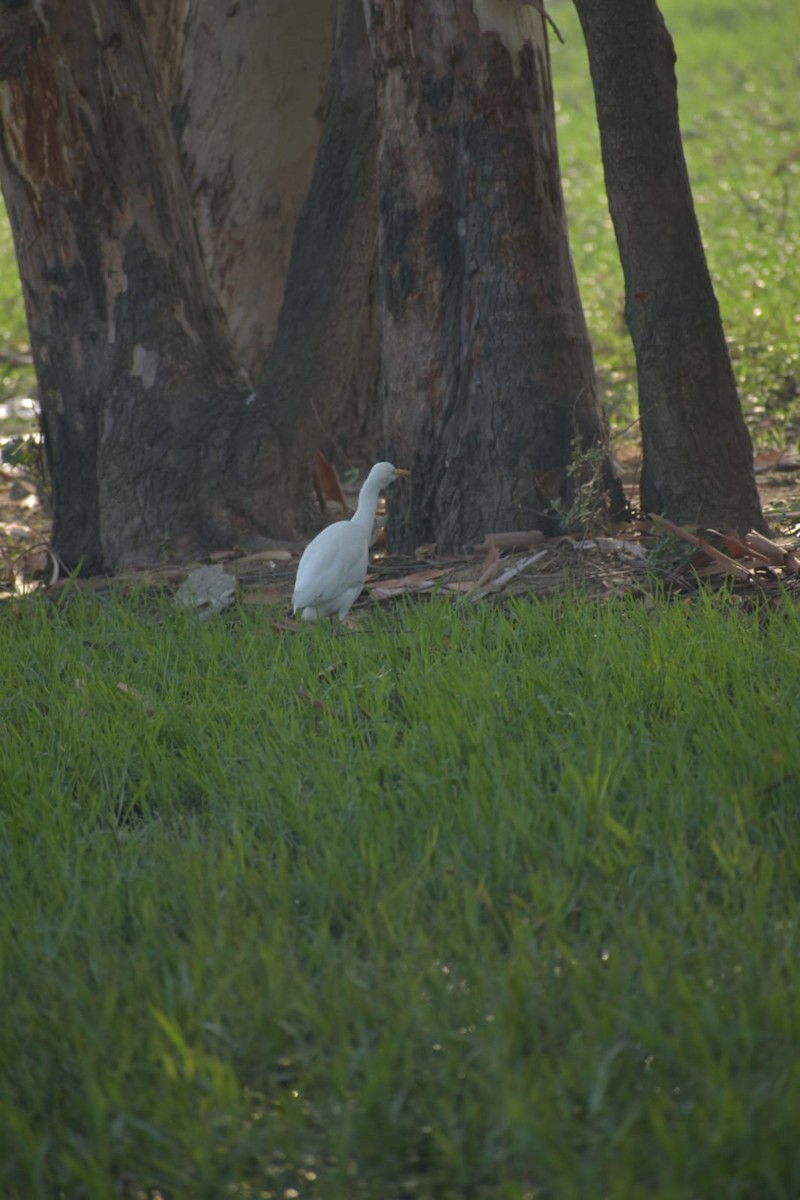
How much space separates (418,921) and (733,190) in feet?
46.4

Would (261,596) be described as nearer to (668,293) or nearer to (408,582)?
(408,582)

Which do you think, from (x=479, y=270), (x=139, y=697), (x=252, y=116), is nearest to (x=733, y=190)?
(x=252, y=116)

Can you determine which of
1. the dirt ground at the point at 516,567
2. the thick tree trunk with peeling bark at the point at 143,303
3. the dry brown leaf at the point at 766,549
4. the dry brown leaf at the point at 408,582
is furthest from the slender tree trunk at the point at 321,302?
the dry brown leaf at the point at 766,549

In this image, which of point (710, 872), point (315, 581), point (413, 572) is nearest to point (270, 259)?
point (413, 572)

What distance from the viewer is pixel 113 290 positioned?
19.2ft

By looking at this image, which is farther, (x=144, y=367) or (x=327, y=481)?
(x=327, y=481)

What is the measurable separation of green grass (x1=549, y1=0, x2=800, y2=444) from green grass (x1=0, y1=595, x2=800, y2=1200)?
15.5 feet

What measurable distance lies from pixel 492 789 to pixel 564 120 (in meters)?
21.0

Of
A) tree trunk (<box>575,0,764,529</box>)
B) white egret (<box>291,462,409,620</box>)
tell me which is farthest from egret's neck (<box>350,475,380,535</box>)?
tree trunk (<box>575,0,764,529</box>)

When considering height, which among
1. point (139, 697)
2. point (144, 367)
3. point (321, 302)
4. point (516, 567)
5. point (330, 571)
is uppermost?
point (321, 302)

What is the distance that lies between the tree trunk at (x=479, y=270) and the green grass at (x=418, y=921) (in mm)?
1113

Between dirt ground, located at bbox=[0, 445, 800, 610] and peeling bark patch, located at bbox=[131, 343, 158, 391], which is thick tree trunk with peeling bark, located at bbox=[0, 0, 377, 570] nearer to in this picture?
peeling bark patch, located at bbox=[131, 343, 158, 391]

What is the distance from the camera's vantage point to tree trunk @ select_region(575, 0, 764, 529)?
4859 mm

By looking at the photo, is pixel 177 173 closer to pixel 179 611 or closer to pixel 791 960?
pixel 179 611
